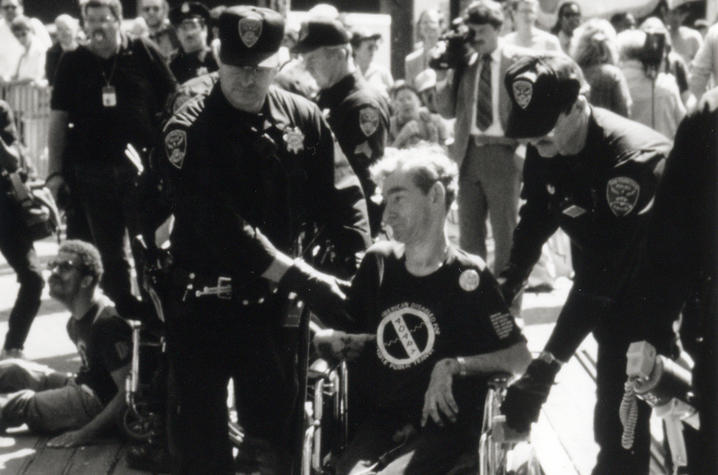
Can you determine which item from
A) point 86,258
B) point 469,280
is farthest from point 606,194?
point 86,258

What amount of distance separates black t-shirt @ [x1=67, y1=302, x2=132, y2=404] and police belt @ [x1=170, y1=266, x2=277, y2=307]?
195cm

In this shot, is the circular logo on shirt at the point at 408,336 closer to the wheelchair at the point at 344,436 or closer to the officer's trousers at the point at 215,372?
the wheelchair at the point at 344,436

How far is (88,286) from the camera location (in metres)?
6.93

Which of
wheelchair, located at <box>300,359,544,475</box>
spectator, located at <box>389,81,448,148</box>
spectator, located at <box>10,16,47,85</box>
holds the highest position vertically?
wheelchair, located at <box>300,359,544,475</box>

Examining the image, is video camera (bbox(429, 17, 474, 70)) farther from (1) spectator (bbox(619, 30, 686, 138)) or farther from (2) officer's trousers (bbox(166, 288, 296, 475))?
(2) officer's trousers (bbox(166, 288, 296, 475))

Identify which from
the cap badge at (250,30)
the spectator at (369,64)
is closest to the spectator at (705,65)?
the spectator at (369,64)

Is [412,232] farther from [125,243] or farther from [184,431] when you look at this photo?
[125,243]

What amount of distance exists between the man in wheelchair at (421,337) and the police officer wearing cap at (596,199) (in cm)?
32

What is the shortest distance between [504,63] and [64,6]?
47.9ft

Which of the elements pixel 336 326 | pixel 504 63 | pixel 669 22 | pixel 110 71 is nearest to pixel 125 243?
pixel 110 71

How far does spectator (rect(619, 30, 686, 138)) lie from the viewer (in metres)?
9.62

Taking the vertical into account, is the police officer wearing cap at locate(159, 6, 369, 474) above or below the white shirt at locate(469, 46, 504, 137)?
above

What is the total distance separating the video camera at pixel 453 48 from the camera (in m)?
9.02

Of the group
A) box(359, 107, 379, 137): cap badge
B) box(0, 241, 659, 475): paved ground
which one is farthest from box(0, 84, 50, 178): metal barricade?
box(359, 107, 379, 137): cap badge
